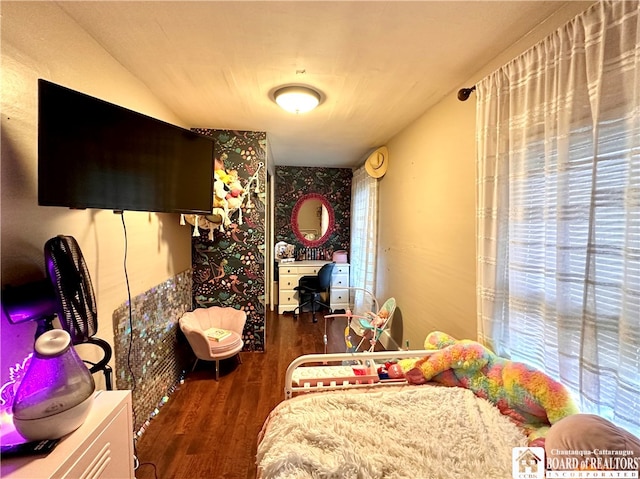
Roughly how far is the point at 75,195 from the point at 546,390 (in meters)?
2.10

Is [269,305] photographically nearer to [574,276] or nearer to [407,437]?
[407,437]

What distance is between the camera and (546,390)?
114 centimetres

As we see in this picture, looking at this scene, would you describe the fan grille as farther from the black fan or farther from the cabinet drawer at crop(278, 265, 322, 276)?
the cabinet drawer at crop(278, 265, 322, 276)

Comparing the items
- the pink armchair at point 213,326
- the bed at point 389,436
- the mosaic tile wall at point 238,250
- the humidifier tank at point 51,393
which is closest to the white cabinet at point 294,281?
the mosaic tile wall at point 238,250

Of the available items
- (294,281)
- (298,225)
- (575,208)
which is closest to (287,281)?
(294,281)

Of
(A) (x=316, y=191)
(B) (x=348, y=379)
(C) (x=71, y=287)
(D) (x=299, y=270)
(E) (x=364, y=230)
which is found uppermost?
(A) (x=316, y=191)

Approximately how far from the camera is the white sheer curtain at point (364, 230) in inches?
141

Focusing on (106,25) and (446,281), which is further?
(446,281)

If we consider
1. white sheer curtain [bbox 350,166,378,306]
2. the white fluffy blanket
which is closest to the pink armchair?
the white fluffy blanket

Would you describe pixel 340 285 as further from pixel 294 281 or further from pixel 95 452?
pixel 95 452

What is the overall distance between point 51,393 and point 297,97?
78.1 inches

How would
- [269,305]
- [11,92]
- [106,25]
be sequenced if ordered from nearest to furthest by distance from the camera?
[11,92] < [106,25] < [269,305]

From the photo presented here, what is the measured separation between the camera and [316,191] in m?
4.88

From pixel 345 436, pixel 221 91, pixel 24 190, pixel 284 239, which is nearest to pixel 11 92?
pixel 24 190
